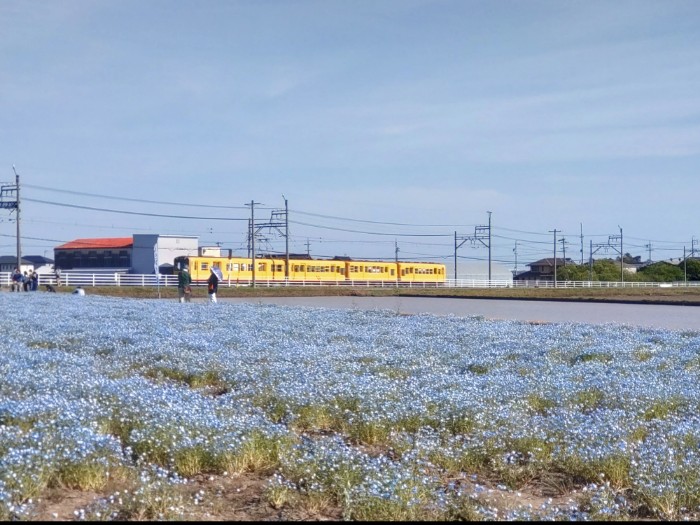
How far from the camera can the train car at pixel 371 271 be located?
247 feet

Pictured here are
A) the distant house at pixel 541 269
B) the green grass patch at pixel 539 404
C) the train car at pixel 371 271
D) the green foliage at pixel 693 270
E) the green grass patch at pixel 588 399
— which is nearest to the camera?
the green grass patch at pixel 539 404

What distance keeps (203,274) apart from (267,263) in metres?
7.36

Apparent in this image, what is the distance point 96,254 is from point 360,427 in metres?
81.6

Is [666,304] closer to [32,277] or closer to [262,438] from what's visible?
[32,277]

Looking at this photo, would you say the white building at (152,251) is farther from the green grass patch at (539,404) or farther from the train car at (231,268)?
the green grass patch at (539,404)

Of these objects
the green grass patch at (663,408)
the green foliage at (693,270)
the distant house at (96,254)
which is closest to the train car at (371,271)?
the distant house at (96,254)

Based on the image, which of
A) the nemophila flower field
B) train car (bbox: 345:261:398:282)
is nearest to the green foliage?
train car (bbox: 345:261:398:282)

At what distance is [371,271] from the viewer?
77062 millimetres

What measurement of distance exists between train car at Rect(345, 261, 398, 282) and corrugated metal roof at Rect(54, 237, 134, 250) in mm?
22899

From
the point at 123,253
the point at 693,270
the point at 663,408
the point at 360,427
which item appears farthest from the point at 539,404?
the point at 693,270

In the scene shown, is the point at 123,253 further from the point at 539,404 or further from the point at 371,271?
the point at 539,404

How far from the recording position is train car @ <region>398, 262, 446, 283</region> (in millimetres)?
79688

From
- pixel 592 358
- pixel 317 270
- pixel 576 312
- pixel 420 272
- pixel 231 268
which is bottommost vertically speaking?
pixel 592 358

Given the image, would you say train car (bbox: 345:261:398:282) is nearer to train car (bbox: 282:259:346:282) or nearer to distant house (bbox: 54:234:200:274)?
train car (bbox: 282:259:346:282)
